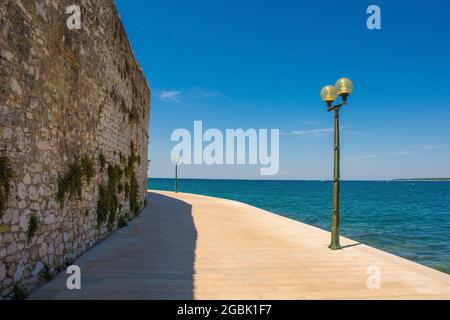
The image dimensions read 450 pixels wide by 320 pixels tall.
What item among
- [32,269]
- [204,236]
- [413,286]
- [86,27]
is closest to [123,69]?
[86,27]

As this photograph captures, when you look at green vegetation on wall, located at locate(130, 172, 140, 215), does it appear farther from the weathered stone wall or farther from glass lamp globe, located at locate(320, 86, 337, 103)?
glass lamp globe, located at locate(320, 86, 337, 103)

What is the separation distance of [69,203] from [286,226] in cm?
804

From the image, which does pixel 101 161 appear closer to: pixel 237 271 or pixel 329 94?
pixel 237 271

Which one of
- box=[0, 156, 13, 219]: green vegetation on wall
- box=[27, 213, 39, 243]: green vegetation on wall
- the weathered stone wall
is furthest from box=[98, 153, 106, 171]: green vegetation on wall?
box=[0, 156, 13, 219]: green vegetation on wall

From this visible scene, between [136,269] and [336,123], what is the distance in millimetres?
6108

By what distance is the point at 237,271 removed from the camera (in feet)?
18.0

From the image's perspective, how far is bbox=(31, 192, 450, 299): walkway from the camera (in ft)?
14.5

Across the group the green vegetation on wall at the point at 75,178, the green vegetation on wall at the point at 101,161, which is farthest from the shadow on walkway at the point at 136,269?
the green vegetation on wall at the point at 101,161

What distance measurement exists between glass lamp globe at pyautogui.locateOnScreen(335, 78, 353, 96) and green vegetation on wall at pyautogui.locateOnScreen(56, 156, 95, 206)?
6.62m

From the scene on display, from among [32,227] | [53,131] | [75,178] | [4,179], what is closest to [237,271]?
[32,227]

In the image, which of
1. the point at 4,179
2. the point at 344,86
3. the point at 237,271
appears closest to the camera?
the point at 4,179

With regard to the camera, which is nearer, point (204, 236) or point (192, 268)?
point (192, 268)
